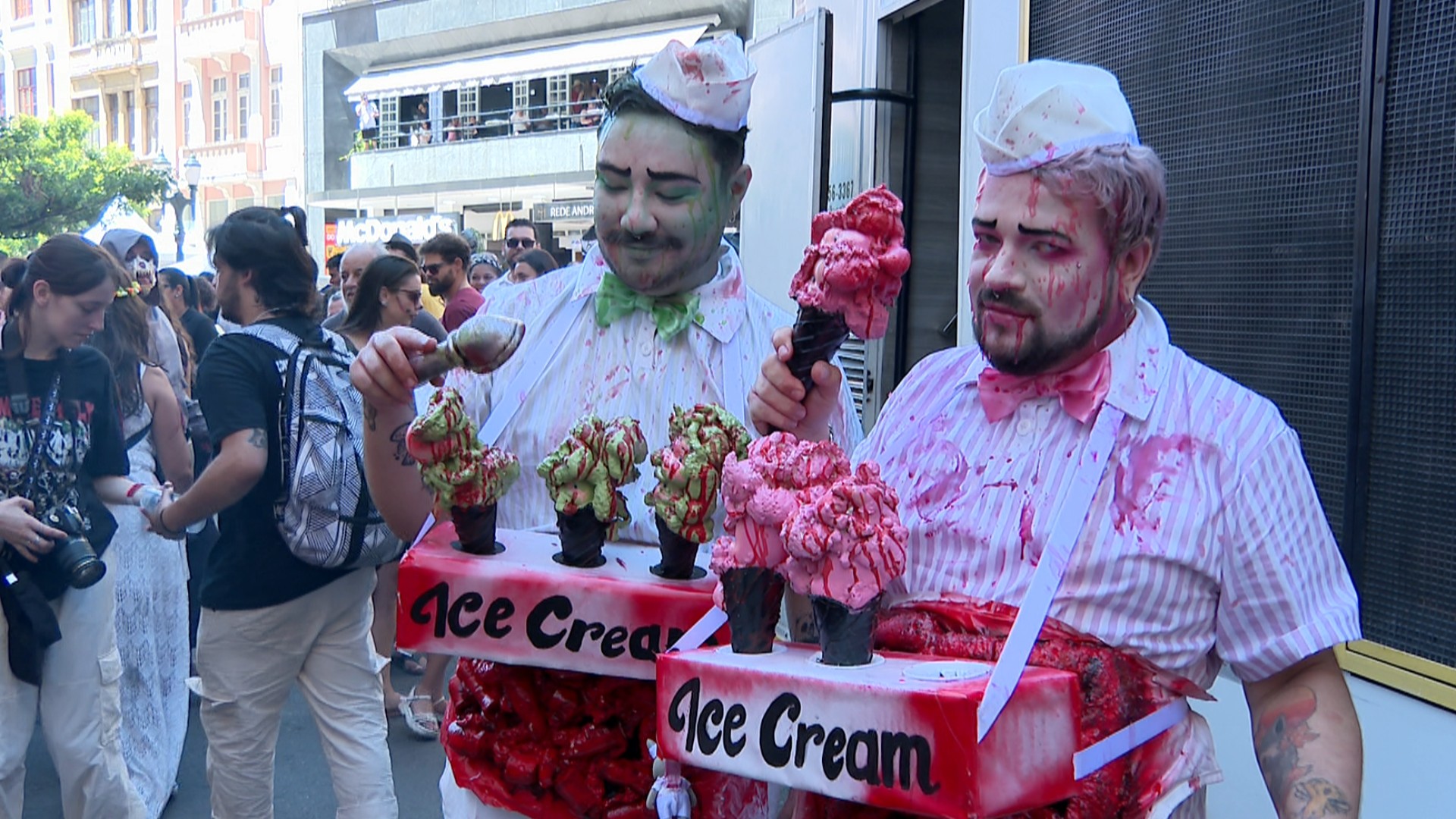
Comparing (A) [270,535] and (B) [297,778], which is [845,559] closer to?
(A) [270,535]

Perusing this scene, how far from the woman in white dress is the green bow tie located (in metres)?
3.11

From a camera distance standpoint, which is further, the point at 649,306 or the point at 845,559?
the point at 649,306

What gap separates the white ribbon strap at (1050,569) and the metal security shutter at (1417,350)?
126 centimetres

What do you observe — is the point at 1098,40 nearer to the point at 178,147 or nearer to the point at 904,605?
Result: the point at 904,605

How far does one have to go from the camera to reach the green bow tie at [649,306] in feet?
8.02

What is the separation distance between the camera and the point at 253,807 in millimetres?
3793

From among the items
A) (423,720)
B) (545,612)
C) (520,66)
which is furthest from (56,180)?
(545,612)

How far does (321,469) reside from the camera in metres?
3.72

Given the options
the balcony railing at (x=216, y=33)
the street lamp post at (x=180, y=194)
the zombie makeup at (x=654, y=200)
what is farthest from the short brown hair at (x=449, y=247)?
the balcony railing at (x=216, y=33)

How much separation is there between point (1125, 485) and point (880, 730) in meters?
0.48

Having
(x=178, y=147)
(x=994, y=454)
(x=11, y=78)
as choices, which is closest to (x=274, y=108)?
(x=178, y=147)

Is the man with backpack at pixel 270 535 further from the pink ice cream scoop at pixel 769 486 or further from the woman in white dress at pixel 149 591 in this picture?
the pink ice cream scoop at pixel 769 486

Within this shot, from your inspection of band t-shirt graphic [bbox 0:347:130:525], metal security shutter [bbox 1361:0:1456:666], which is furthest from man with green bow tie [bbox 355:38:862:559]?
band t-shirt graphic [bbox 0:347:130:525]

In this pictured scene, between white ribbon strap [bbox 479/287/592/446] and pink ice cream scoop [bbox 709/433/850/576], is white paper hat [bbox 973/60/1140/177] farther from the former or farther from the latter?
white ribbon strap [bbox 479/287/592/446]
